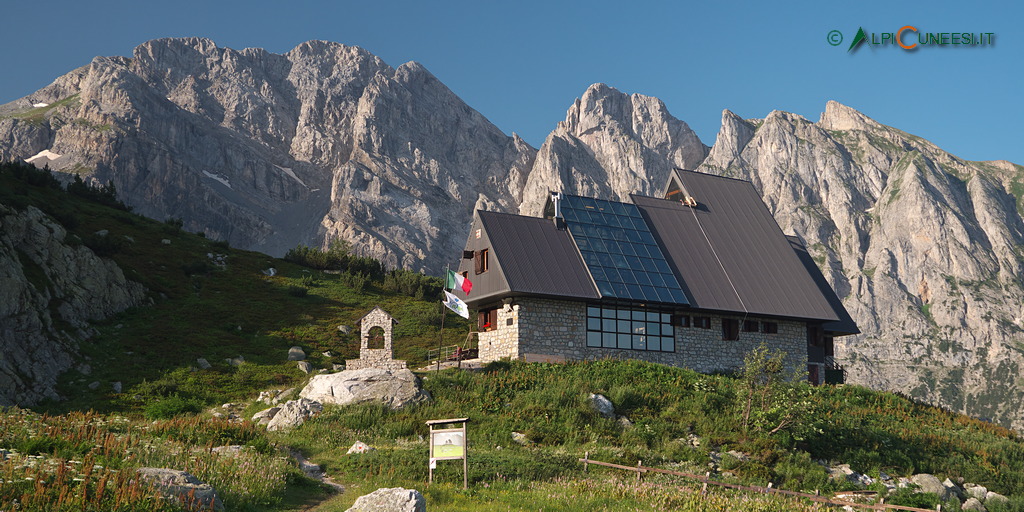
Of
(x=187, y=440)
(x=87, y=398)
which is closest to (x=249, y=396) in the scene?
(x=87, y=398)

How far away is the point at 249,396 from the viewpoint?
36438 mm

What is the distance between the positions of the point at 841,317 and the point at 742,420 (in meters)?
22.6

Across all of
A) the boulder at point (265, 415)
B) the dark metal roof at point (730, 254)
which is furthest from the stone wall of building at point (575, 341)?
the boulder at point (265, 415)

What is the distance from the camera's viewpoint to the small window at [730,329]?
45.0 m

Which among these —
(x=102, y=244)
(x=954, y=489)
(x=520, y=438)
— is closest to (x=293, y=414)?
(x=520, y=438)

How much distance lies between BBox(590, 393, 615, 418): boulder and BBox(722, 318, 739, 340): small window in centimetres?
1535

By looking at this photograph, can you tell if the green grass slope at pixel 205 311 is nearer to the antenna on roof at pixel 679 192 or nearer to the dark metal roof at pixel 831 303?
the antenna on roof at pixel 679 192

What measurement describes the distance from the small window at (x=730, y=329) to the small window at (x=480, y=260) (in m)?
14.4

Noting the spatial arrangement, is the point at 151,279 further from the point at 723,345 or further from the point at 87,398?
the point at 723,345

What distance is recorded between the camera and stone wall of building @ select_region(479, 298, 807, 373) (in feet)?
132

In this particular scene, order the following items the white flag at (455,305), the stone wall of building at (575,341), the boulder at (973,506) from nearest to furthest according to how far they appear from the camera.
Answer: the boulder at (973,506) < the white flag at (455,305) < the stone wall of building at (575,341)

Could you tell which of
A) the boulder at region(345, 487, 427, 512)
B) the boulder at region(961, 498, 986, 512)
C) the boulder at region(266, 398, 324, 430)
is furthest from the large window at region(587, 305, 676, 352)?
the boulder at region(345, 487, 427, 512)

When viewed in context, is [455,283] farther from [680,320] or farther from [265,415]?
[680,320]

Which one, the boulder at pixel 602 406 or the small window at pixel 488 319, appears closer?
the boulder at pixel 602 406
